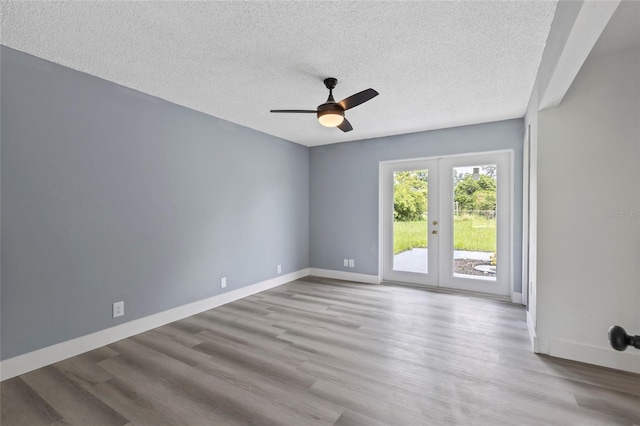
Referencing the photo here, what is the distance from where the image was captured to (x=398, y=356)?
98.0 inches

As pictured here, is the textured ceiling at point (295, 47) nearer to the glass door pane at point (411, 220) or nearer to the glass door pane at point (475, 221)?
the glass door pane at point (475, 221)

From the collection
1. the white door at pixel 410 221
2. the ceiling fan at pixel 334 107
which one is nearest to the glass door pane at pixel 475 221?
the white door at pixel 410 221

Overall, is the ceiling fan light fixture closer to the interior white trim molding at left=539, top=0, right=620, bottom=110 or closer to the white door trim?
the interior white trim molding at left=539, top=0, right=620, bottom=110

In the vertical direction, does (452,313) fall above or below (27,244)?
below

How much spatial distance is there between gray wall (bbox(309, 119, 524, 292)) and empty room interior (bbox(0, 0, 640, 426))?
15.5 inches

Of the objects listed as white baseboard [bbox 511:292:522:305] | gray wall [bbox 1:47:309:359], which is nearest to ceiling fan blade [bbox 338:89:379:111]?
gray wall [bbox 1:47:309:359]

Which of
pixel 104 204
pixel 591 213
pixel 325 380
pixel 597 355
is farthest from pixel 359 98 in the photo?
pixel 597 355

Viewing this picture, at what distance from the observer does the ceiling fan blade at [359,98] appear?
2.41 m

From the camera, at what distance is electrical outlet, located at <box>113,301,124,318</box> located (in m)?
2.85

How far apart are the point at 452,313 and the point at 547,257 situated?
1332mm

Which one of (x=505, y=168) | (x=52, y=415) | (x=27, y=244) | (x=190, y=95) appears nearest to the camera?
(x=52, y=415)

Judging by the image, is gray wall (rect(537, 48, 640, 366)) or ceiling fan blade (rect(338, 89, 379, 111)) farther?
ceiling fan blade (rect(338, 89, 379, 111))

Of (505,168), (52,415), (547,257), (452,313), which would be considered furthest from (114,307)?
(505,168)

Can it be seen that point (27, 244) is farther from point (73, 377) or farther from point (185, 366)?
point (185, 366)
